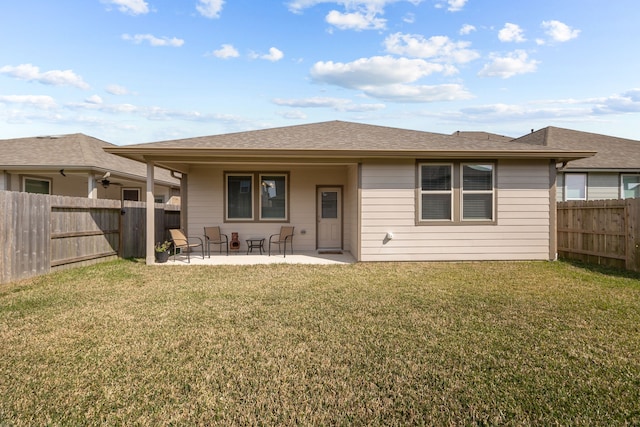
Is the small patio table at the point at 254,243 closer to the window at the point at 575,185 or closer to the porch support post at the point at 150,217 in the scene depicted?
the porch support post at the point at 150,217

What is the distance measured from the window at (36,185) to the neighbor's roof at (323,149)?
7.00 meters

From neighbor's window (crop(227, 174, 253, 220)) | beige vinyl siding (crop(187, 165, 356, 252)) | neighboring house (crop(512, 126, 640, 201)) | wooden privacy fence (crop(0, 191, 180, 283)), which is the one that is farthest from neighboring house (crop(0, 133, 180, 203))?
neighboring house (crop(512, 126, 640, 201))

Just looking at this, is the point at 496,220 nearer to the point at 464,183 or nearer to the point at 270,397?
the point at 464,183

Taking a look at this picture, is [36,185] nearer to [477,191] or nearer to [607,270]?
[477,191]

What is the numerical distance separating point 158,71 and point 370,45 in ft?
24.0

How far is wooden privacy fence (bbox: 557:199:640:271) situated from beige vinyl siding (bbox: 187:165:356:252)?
5.69 m

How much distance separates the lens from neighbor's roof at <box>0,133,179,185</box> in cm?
1063

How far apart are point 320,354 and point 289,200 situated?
23.6 ft

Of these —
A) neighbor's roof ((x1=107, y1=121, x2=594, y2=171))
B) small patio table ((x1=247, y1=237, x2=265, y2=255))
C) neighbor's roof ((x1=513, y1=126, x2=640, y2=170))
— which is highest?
neighbor's roof ((x1=513, y1=126, x2=640, y2=170))

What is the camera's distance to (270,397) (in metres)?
2.37

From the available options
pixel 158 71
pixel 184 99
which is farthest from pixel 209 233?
pixel 158 71

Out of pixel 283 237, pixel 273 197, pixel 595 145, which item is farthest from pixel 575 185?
pixel 273 197

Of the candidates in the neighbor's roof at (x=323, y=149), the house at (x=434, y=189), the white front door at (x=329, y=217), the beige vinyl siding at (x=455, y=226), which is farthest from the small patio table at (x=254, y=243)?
the beige vinyl siding at (x=455, y=226)

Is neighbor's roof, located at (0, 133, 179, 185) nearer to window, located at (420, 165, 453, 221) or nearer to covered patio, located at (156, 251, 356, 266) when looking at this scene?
covered patio, located at (156, 251, 356, 266)
